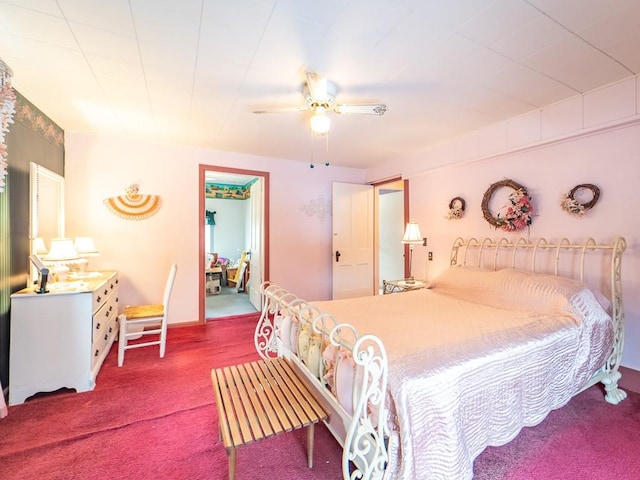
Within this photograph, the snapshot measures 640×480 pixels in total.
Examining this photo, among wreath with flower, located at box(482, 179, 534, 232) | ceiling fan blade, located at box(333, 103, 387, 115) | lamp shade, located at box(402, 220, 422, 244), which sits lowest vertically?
lamp shade, located at box(402, 220, 422, 244)

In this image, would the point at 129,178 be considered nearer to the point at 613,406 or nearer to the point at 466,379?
the point at 466,379

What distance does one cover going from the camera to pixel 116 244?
3.43m

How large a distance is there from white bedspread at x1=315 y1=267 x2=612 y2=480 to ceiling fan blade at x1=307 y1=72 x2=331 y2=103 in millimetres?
1622

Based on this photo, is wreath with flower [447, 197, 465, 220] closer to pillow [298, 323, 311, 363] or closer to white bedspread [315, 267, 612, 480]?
white bedspread [315, 267, 612, 480]

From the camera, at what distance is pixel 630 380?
2.22 m

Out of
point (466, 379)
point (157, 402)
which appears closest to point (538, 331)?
point (466, 379)

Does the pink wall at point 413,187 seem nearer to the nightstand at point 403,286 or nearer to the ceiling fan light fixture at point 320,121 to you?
the nightstand at point 403,286

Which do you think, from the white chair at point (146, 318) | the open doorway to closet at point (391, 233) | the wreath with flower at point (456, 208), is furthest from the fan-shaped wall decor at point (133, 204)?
the open doorway to closet at point (391, 233)

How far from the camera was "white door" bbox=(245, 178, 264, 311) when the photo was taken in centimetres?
431

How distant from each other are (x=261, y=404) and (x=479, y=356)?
3.81 feet

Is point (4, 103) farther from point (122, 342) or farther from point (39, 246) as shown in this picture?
point (122, 342)

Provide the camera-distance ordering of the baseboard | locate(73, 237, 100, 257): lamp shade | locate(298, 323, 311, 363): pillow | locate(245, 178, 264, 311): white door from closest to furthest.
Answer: locate(298, 323, 311, 363): pillow → the baseboard → locate(73, 237, 100, 257): lamp shade → locate(245, 178, 264, 311): white door

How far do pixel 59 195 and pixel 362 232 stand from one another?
13.2ft

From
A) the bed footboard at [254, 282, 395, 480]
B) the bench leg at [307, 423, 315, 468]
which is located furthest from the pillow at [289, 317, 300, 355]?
the bench leg at [307, 423, 315, 468]
